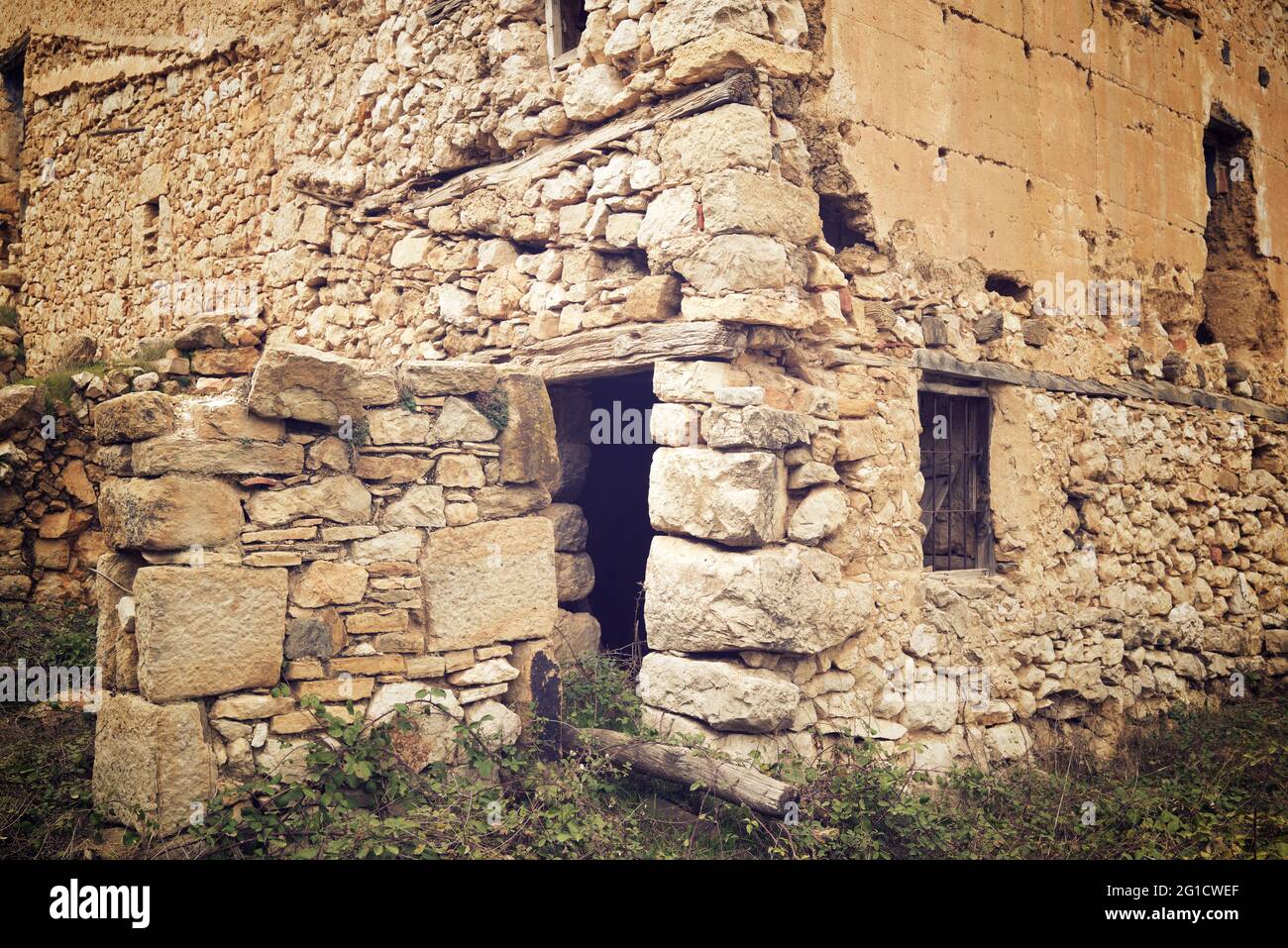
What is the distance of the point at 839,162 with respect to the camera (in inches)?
215

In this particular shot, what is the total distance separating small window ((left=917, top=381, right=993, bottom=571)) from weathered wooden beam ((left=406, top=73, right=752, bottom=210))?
2.21 m

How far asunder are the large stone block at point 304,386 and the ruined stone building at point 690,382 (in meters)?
0.01

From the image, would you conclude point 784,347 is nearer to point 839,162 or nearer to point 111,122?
point 839,162

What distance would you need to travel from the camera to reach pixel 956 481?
6352 millimetres

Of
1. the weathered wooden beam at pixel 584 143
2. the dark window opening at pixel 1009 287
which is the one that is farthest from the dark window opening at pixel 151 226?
the dark window opening at pixel 1009 287

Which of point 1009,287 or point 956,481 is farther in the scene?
point 1009,287

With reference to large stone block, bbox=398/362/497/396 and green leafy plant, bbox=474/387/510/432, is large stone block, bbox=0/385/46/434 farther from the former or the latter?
green leafy plant, bbox=474/387/510/432

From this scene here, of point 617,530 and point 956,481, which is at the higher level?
point 956,481

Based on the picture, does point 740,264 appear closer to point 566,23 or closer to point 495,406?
point 495,406

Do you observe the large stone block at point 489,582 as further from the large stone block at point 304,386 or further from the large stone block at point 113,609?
the large stone block at point 113,609

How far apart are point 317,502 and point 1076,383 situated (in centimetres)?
477

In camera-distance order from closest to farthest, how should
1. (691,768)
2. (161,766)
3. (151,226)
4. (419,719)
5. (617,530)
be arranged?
(161,766) < (419,719) < (691,768) < (617,530) < (151,226)

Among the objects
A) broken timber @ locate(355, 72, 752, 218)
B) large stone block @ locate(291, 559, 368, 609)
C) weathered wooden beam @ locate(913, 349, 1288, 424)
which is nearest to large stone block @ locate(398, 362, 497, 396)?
large stone block @ locate(291, 559, 368, 609)

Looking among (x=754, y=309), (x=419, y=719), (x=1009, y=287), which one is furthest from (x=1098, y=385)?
(x=419, y=719)
